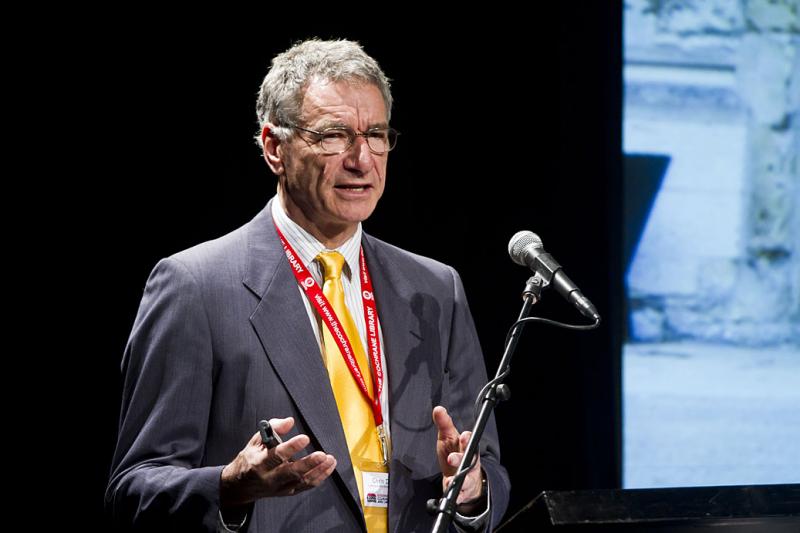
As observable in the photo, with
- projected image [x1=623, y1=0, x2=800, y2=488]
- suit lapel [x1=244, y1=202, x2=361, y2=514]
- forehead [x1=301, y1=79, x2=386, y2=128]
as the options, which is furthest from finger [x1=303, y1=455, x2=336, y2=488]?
projected image [x1=623, y1=0, x2=800, y2=488]

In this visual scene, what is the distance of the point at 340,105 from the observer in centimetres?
248

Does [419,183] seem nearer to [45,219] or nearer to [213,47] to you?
[213,47]

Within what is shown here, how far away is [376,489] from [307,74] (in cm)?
107

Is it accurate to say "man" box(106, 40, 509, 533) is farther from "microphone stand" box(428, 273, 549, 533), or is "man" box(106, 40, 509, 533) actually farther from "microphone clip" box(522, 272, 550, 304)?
"microphone clip" box(522, 272, 550, 304)

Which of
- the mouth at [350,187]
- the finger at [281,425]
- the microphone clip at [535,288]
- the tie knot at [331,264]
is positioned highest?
the mouth at [350,187]

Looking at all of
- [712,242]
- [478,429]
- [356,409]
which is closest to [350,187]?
[356,409]

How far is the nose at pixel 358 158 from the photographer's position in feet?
8.13

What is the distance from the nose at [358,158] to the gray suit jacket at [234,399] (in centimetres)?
27

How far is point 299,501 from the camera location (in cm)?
225

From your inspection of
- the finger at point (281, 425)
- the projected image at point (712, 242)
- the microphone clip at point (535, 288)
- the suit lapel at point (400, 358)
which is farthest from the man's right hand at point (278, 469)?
the projected image at point (712, 242)

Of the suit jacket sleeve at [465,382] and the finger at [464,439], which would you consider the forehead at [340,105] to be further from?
the finger at [464,439]

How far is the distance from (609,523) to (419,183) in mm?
2790

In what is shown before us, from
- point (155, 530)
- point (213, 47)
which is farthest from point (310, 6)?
point (155, 530)

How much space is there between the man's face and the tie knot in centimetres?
6
